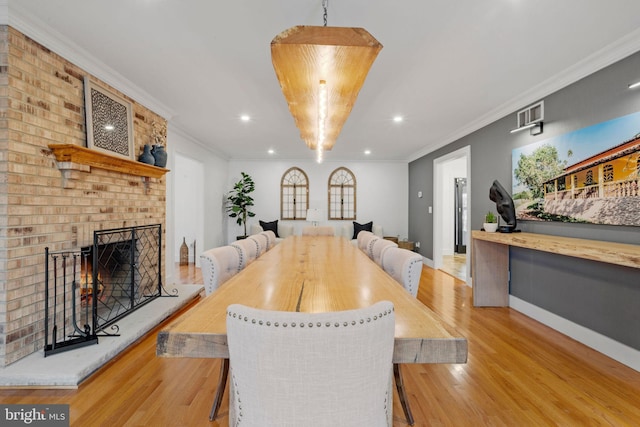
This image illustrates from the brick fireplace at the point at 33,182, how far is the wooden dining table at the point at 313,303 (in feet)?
5.21

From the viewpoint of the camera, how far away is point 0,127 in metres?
1.96

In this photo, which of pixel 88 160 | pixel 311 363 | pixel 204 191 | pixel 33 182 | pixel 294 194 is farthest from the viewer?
pixel 294 194

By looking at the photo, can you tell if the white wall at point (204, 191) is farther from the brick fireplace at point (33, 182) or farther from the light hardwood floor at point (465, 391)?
the light hardwood floor at point (465, 391)

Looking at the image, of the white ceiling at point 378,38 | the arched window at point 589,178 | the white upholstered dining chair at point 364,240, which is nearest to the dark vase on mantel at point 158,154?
the white ceiling at point 378,38

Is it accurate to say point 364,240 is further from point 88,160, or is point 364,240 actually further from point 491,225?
point 88,160

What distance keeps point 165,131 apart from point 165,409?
322 cm

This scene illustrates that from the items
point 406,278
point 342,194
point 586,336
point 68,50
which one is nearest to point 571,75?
point 586,336

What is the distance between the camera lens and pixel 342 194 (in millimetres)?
7277

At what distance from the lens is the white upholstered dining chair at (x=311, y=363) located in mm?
730

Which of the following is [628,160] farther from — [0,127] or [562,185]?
[0,127]

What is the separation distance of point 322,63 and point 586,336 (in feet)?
10.2

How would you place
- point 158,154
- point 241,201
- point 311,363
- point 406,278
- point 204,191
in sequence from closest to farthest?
point 311,363 → point 406,278 → point 158,154 → point 204,191 → point 241,201

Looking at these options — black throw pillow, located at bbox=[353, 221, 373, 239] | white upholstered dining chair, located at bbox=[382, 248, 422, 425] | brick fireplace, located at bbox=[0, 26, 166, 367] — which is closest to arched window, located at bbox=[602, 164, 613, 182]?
white upholstered dining chair, located at bbox=[382, 248, 422, 425]

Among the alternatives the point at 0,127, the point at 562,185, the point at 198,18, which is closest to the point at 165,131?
the point at 0,127
